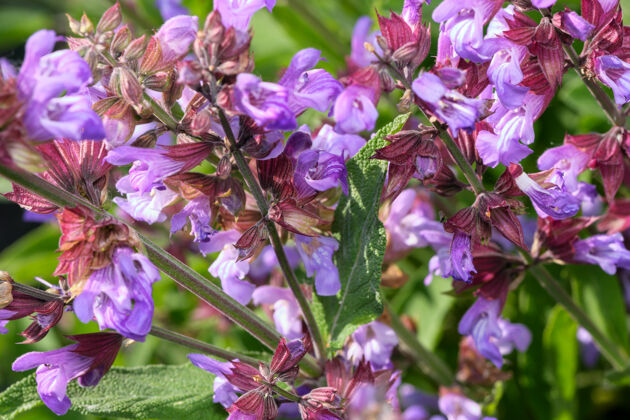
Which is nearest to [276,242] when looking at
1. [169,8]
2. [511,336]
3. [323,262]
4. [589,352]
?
[323,262]

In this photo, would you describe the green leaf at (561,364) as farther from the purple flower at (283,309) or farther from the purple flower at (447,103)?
the purple flower at (447,103)

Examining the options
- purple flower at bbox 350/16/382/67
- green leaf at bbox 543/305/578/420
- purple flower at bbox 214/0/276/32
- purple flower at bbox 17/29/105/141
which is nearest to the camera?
purple flower at bbox 17/29/105/141

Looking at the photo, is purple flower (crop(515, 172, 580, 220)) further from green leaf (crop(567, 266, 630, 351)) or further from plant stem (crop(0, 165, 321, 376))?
green leaf (crop(567, 266, 630, 351))

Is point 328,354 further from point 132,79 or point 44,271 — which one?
point 44,271

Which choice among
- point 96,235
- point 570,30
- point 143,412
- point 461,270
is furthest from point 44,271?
point 570,30

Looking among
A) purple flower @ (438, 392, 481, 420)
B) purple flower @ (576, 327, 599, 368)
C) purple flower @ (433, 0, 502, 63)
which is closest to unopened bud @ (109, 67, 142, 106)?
purple flower @ (433, 0, 502, 63)

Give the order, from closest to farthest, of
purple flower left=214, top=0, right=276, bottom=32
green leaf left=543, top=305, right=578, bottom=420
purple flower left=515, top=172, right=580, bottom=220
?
1. purple flower left=214, top=0, right=276, bottom=32
2. purple flower left=515, top=172, right=580, bottom=220
3. green leaf left=543, top=305, right=578, bottom=420
